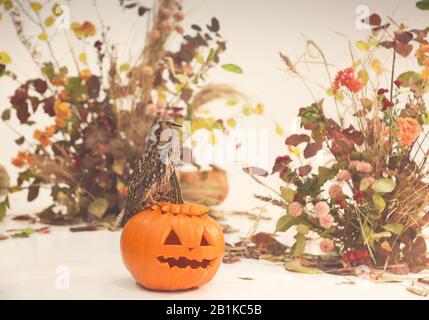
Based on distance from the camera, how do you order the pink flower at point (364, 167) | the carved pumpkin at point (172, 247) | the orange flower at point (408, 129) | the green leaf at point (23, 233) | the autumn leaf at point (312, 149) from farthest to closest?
the green leaf at point (23, 233) < the autumn leaf at point (312, 149) < the pink flower at point (364, 167) < the orange flower at point (408, 129) < the carved pumpkin at point (172, 247)

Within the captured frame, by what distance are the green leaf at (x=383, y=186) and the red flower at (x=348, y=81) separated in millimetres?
370

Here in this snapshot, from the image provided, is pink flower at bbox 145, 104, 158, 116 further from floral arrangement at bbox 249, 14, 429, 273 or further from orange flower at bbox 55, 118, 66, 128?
floral arrangement at bbox 249, 14, 429, 273

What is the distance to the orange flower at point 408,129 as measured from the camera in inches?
98.9

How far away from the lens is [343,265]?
8.75 ft

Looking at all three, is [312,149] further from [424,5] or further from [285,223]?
[424,5]

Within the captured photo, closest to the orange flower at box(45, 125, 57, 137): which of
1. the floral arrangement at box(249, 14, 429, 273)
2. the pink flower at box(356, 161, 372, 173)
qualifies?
the floral arrangement at box(249, 14, 429, 273)

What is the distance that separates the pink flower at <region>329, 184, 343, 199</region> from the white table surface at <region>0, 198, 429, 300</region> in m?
0.33

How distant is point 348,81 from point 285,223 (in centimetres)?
63

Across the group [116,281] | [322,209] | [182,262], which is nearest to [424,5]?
[322,209]

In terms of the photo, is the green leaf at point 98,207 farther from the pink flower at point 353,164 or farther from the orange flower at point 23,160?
Result: the pink flower at point 353,164

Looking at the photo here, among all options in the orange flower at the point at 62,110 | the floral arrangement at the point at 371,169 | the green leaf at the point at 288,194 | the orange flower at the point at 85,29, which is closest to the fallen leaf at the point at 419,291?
the floral arrangement at the point at 371,169

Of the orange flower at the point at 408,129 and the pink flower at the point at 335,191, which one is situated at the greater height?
the orange flower at the point at 408,129

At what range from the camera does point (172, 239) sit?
227cm

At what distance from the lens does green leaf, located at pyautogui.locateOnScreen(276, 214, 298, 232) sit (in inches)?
110
